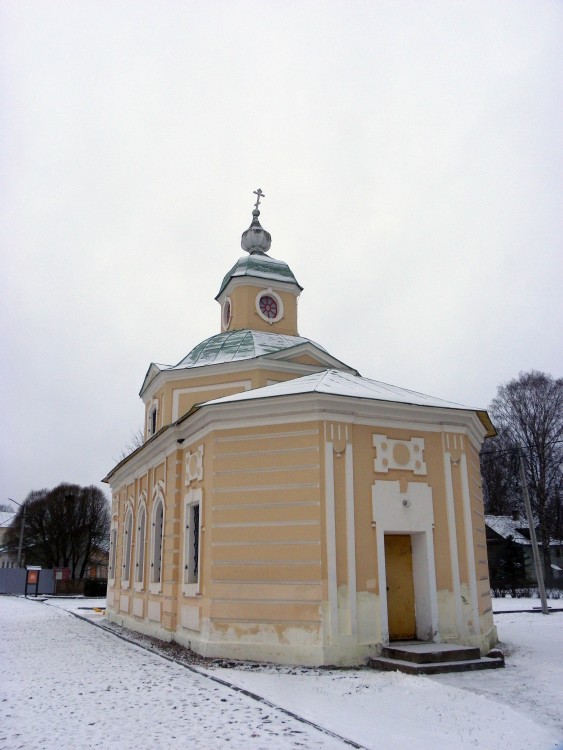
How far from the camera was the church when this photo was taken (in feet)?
36.1

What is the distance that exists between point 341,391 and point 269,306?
8186mm

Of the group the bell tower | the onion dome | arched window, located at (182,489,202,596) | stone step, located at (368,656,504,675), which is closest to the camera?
stone step, located at (368,656,504,675)

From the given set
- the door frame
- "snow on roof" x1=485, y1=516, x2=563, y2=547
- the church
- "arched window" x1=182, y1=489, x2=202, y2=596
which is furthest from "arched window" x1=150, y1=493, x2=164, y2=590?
"snow on roof" x1=485, y1=516, x2=563, y2=547

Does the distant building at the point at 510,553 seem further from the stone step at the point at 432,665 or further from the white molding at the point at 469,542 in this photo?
the stone step at the point at 432,665

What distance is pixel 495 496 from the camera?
4559 centimetres

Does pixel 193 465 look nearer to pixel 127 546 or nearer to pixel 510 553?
pixel 127 546

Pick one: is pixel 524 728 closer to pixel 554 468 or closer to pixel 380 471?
pixel 380 471

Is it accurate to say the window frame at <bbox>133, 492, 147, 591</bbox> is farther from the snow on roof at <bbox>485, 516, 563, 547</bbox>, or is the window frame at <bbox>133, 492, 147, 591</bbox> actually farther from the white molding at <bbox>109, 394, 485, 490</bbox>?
the snow on roof at <bbox>485, 516, 563, 547</bbox>

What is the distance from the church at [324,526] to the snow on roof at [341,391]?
61 mm

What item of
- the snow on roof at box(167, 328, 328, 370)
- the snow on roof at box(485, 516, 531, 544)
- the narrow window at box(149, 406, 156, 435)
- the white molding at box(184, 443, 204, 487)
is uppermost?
the snow on roof at box(167, 328, 328, 370)

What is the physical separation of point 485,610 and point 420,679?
416 cm

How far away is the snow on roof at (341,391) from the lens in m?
11.9

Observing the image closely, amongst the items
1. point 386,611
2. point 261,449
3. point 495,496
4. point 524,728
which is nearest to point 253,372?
point 261,449

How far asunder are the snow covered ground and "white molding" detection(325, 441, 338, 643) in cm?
88
